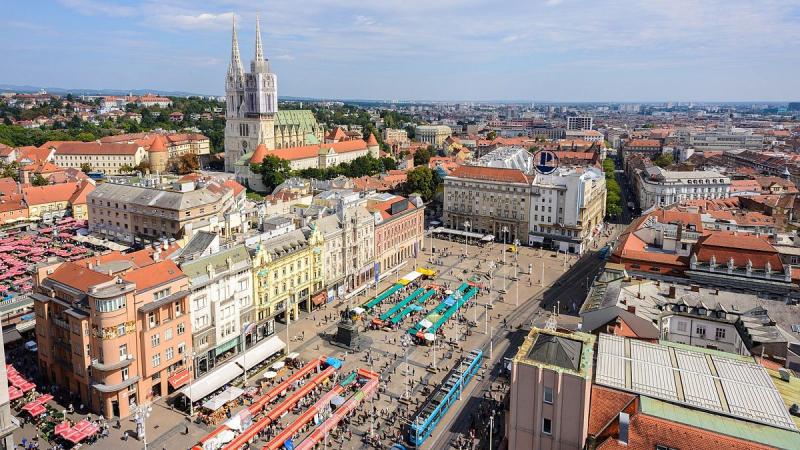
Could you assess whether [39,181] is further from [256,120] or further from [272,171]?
[256,120]

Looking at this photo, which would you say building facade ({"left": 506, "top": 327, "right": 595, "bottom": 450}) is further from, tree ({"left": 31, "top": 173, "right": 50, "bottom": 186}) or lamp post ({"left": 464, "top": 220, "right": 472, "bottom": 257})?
tree ({"left": 31, "top": 173, "right": 50, "bottom": 186})

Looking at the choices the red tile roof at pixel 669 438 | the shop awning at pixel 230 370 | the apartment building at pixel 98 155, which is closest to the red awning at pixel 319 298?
the shop awning at pixel 230 370

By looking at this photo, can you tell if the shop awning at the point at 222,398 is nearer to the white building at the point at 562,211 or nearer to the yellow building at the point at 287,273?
the yellow building at the point at 287,273

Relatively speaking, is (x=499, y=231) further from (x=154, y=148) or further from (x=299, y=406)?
(x=154, y=148)

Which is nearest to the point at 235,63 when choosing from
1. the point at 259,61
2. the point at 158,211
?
the point at 259,61

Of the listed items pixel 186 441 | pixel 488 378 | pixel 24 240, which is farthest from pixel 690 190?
pixel 24 240
